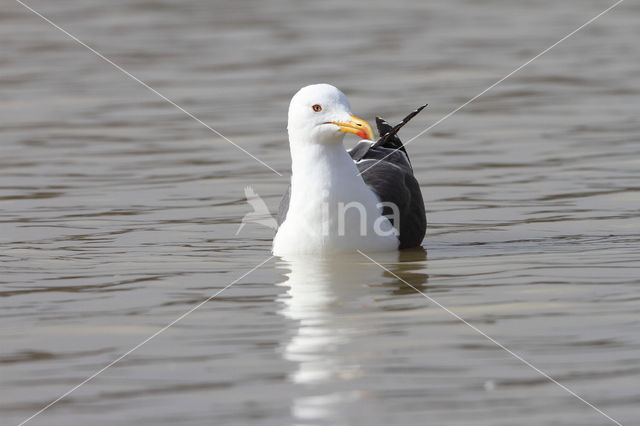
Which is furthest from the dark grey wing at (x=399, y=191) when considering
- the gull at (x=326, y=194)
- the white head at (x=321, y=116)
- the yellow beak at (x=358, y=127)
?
the yellow beak at (x=358, y=127)

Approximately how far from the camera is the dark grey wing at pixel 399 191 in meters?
9.16

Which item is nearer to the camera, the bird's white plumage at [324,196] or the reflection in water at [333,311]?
the reflection in water at [333,311]

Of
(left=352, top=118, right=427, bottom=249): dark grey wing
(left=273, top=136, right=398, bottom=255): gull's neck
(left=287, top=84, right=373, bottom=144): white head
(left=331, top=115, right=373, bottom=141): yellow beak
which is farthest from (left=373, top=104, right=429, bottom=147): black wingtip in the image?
(left=331, top=115, right=373, bottom=141): yellow beak

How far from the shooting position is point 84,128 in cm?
1442

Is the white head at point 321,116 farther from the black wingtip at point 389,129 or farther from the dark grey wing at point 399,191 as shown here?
the black wingtip at point 389,129

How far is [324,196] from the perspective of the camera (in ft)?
28.7

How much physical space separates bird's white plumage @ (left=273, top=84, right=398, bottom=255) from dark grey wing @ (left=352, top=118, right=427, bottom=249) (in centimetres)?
29

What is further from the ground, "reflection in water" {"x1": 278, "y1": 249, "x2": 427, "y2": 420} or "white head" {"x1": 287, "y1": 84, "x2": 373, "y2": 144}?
"white head" {"x1": 287, "y1": 84, "x2": 373, "y2": 144}

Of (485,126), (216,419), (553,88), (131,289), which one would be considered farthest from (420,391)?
(553,88)

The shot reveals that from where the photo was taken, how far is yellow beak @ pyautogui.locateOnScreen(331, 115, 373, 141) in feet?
27.0

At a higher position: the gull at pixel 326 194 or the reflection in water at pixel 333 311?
the gull at pixel 326 194

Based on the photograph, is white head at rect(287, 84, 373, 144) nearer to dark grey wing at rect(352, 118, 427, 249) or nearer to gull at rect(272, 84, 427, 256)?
gull at rect(272, 84, 427, 256)

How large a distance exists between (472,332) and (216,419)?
171 cm

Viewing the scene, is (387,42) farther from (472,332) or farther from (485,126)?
(472,332)
